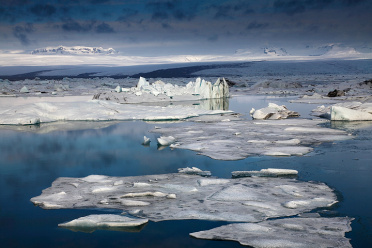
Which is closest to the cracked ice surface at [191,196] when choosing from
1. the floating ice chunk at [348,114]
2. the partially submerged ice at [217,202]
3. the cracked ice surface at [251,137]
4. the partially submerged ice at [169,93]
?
the partially submerged ice at [217,202]

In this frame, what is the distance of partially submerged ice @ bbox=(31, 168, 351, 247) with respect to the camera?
3.48 m

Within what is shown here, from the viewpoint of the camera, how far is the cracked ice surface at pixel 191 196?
3985 mm

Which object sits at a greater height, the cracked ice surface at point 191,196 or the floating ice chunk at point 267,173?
the floating ice chunk at point 267,173

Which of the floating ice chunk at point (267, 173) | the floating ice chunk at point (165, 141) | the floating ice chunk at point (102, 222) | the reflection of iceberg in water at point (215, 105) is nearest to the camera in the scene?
the floating ice chunk at point (102, 222)

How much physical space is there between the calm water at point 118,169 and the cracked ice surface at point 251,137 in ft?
1.04

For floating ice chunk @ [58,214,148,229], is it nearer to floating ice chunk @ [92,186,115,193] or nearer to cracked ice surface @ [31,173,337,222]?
cracked ice surface @ [31,173,337,222]

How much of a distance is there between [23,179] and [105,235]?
249cm

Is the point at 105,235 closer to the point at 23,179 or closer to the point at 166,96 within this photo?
the point at 23,179

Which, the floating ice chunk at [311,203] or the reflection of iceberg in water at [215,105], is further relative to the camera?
the reflection of iceberg in water at [215,105]

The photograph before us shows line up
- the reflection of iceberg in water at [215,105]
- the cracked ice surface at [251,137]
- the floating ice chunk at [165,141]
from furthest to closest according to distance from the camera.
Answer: the reflection of iceberg in water at [215,105] < the floating ice chunk at [165,141] < the cracked ice surface at [251,137]

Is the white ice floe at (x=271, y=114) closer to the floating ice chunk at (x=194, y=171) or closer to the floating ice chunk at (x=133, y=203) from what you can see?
the floating ice chunk at (x=194, y=171)

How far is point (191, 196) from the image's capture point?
14.8 feet

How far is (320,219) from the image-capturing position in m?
3.79

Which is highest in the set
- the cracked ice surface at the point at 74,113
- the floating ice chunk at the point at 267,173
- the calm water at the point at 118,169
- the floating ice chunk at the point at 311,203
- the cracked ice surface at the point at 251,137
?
the cracked ice surface at the point at 74,113
